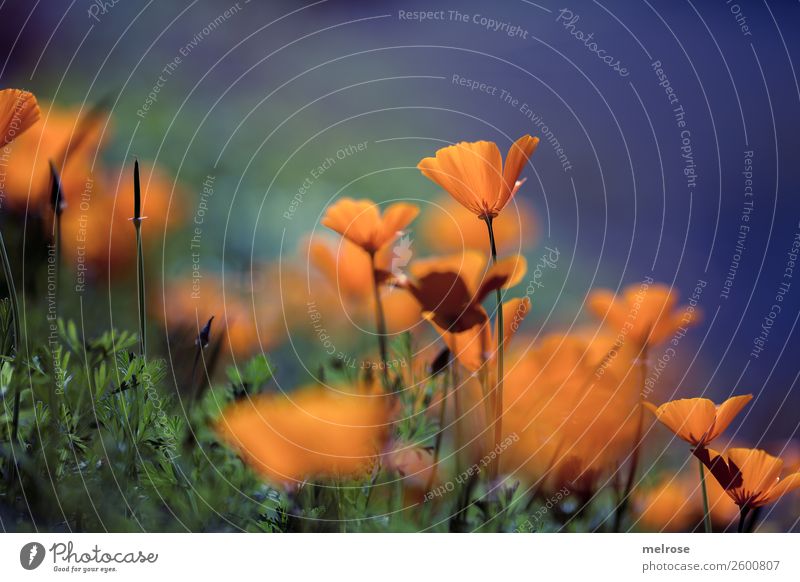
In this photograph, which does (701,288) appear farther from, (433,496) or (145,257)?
(145,257)

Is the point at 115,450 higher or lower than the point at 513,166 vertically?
lower

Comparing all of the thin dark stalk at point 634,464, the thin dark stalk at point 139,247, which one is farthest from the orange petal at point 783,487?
the thin dark stalk at point 139,247

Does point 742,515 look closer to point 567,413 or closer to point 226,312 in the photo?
point 567,413

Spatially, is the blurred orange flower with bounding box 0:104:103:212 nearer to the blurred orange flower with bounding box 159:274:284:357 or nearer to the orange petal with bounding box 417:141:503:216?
the blurred orange flower with bounding box 159:274:284:357

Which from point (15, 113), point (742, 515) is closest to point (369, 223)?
point (15, 113)

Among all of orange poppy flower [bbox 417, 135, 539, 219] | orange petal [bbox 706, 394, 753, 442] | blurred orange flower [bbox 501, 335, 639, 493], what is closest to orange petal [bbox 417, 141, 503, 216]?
orange poppy flower [bbox 417, 135, 539, 219]
